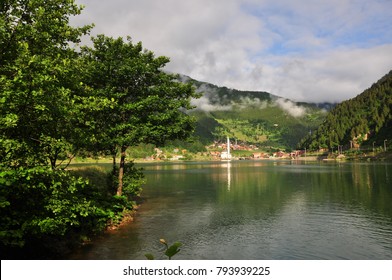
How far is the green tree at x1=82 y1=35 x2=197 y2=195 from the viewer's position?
34438 millimetres

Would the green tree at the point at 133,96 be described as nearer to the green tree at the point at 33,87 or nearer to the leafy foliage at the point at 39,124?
the leafy foliage at the point at 39,124

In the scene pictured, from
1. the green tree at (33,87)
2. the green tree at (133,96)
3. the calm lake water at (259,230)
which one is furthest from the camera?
the green tree at (133,96)

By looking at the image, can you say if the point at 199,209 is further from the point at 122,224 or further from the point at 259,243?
the point at 259,243

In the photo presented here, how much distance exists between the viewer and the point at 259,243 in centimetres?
2595

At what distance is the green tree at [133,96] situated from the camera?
34.4 metres

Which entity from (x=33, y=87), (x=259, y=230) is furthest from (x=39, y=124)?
(x=259, y=230)

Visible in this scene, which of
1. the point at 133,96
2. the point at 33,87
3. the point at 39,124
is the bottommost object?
the point at 39,124

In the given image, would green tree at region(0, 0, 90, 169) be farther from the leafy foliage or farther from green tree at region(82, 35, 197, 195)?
green tree at region(82, 35, 197, 195)

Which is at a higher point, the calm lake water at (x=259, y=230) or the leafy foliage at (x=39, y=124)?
the leafy foliage at (x=39, y=124)

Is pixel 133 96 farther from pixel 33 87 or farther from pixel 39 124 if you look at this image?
pixel 33 87

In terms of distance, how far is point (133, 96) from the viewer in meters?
38.6

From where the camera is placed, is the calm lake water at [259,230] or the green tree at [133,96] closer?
the calm lake water at [259,230]

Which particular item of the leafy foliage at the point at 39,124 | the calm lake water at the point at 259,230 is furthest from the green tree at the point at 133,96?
the calm lake water at the point at 259,230

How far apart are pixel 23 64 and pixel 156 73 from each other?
26157 millimetres
